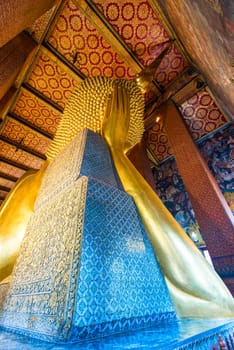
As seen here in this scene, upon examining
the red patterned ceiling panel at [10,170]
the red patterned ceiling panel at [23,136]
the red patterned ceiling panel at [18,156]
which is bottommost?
the red patterned ceiling panel at [10,170]

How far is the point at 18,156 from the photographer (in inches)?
167

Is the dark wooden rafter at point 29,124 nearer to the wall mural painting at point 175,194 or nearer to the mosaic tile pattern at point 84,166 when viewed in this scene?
the wall mural painting at point 175,194

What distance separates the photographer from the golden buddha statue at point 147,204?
72 cm

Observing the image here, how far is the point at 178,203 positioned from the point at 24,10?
13.2ft

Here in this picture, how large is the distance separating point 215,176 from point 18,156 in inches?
180

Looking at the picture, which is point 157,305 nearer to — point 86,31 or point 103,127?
point 103,127

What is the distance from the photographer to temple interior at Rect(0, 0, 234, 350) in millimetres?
537

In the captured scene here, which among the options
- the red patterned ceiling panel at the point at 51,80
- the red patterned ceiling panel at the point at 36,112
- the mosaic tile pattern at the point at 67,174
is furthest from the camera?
the red patterned ceiling panel at the point at 36,112

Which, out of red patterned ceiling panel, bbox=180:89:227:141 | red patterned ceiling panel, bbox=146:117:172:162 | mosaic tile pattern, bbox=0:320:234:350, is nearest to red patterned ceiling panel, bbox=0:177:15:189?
red patterned ceiling panel, bbox=146:117:172:162

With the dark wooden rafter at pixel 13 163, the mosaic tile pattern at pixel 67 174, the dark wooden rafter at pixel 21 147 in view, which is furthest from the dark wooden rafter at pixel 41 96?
the mosaic tile pattern at pixel 67 174

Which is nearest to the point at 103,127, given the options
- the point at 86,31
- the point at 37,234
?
the point at 37,234

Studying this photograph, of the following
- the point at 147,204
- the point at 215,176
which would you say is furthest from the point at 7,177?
the point at 215,176

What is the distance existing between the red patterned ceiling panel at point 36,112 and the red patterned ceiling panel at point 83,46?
103 centimetres

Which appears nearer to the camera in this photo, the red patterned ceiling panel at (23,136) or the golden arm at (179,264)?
the golden arm at (179,264)
